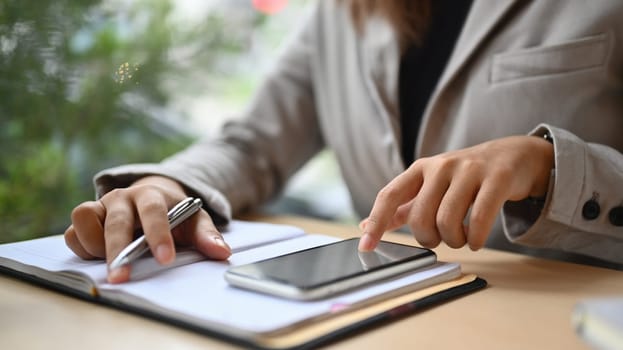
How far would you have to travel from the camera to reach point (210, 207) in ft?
2.22

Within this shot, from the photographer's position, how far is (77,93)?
861 millimetres

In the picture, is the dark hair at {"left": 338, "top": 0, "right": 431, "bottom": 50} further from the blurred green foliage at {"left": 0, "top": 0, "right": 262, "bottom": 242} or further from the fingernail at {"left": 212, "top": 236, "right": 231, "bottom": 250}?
the fingernail at {"left": 212, "top": 236, "right": 231, "bottom": 250}

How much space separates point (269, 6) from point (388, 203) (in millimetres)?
798

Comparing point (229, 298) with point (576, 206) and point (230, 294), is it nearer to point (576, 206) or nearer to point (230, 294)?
point (230, 294)

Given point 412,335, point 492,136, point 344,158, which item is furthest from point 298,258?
point 344,158

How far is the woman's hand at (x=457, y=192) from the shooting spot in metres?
0.54

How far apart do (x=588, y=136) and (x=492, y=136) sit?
0.11 m

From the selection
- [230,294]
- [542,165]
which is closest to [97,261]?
[230,294]

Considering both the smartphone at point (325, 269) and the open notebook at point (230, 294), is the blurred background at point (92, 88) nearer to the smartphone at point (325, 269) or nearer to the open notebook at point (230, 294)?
the open notebook at point (230, 294)

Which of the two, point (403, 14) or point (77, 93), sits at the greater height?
point (403, 14)

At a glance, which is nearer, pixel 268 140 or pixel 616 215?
pixel 616 215

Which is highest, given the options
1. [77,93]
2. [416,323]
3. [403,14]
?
[403,14]

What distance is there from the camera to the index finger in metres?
0.54

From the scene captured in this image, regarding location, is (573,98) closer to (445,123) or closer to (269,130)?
(445,123)
